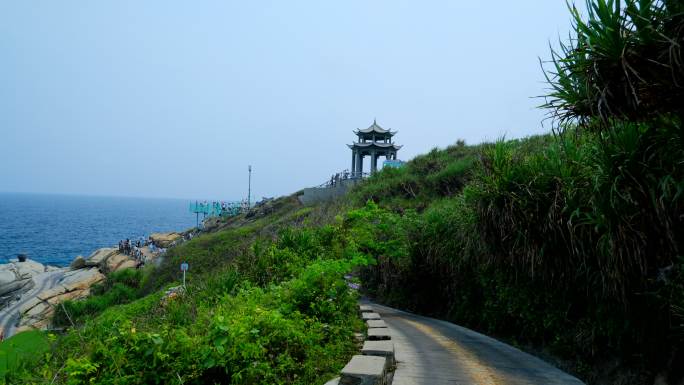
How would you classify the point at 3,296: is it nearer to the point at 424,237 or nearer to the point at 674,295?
the point at 424,237

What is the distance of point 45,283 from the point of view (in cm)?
4116

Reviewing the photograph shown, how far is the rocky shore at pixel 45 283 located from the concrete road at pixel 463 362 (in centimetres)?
3040

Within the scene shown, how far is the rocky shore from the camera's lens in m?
32.1

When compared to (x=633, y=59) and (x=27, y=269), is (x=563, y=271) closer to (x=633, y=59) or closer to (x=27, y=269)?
(x=633, y=59)

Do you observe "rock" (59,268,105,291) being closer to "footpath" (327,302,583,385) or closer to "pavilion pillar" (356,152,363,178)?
"pavilion pillar" (356,152,363,178)

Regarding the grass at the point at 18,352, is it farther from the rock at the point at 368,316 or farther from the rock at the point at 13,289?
the rock at the point at 13,289

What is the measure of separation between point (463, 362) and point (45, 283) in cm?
4637

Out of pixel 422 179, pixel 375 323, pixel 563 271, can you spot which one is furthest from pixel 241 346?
pixel 422 179

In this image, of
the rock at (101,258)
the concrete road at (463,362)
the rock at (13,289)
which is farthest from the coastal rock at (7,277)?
the concrete road at (463,362)

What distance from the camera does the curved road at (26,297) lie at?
29.1 metres

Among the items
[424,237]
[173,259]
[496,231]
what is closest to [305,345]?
[496,231]

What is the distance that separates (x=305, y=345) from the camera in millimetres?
5551

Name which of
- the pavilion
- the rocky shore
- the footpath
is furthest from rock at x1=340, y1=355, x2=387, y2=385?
the pavilion

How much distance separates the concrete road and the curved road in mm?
29980
